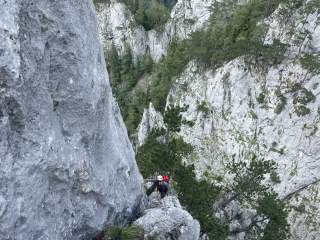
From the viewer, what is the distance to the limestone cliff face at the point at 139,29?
8612 cm

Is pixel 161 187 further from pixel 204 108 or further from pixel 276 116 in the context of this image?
pixel 204 108

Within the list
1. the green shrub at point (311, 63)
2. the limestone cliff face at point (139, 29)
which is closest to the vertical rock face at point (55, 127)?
the green shrub at point (311, 63)

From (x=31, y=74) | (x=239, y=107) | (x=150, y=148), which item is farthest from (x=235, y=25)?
(x=31, y=74)

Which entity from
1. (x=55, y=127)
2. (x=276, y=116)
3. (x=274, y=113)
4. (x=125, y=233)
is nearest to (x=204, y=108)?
(x=274, y=113)

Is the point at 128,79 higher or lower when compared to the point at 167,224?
lower

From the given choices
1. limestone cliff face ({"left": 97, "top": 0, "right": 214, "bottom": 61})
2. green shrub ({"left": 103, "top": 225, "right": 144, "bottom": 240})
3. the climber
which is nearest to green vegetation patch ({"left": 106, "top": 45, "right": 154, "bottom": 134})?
limestone cliff face ({"left": 97, "top": 0, "right": 214, "bottom": 61})

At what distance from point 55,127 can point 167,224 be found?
24.2 ft

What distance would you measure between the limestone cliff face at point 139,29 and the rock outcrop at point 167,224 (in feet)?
230

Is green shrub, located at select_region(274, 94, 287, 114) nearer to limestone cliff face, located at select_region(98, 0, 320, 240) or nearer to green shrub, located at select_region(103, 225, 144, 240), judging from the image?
limestone cliff face, located at select_region(98, 0, 320, 240)

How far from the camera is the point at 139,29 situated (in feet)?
328

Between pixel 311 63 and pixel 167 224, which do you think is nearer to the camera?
pixel 167 224

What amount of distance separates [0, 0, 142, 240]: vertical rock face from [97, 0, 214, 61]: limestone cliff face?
237ft

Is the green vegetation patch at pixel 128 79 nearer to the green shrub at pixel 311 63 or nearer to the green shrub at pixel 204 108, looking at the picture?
the green shrub at pixel 204 108

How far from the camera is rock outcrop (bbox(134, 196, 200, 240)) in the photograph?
16906 mm
